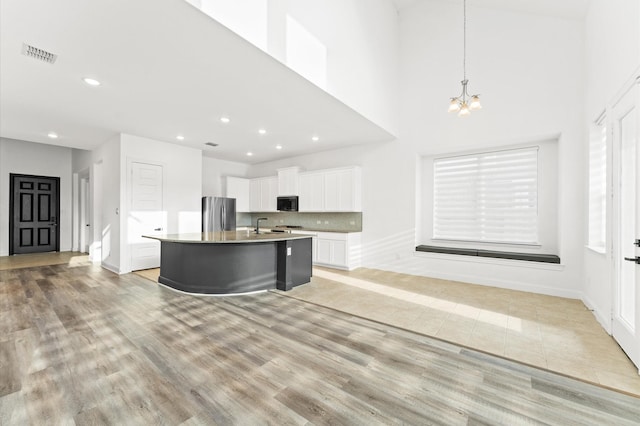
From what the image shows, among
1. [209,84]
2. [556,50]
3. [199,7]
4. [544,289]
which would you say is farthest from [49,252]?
[556,50]

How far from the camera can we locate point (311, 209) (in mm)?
6906

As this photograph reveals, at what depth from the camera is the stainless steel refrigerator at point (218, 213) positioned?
6973 mm

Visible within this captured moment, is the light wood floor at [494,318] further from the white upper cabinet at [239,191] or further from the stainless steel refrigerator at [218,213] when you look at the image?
the white upper cabinet at [239,191]

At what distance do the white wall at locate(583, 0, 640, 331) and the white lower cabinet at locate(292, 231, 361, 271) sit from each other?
3.78 meters

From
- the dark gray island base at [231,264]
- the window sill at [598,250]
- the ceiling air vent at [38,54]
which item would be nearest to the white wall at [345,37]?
the ceiling air vent at [38,54]

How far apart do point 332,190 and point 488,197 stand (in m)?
3.25

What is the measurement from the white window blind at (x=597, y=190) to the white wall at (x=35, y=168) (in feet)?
41.8

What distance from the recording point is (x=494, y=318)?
328 centimetres

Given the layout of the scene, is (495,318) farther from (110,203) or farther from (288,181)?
(110,203)

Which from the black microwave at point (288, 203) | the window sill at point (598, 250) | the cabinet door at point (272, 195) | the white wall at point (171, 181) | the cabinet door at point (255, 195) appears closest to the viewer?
the window sill at point (598, 250)

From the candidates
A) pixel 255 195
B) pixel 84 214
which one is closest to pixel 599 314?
pixel 255 195

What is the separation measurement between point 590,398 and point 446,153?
4.45 meters

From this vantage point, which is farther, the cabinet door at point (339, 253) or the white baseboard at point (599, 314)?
the cabinet door at point (339, 253)

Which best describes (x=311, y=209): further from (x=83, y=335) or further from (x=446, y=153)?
(x=83, y=335)
